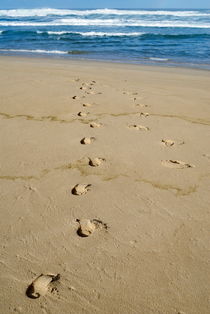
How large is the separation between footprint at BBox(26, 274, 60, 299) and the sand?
0.03ft

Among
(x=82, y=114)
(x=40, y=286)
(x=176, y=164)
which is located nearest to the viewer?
(x=40, y=286)

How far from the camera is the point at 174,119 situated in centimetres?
386

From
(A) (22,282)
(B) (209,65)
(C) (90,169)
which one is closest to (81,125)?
(C) (90,169)

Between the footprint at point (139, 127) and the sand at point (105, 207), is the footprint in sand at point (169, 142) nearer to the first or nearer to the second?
the sand at point (105, 207)

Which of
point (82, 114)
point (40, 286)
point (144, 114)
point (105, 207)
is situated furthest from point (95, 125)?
point (40, 286)

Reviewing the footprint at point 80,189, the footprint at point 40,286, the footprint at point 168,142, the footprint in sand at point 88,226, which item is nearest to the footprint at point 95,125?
the footprint at point 168,142

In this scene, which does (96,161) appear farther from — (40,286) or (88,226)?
(40,286)

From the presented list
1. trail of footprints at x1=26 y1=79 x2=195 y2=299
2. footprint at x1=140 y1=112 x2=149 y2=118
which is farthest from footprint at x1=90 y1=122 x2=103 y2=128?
footprint at x1=140 y1=112 x2=149 y2=118

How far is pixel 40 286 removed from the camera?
1.54 meters

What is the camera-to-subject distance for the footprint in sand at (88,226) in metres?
1.90

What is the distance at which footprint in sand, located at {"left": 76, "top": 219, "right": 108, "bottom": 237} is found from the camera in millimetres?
1901

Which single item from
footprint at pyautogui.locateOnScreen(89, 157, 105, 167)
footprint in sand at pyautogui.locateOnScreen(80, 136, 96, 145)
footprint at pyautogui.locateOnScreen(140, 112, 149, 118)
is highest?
footprint in sand at pyautogui.locateOnScreen(80, 136, 96, 145)

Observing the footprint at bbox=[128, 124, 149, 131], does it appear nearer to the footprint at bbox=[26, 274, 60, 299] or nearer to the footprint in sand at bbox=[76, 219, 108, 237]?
the footprint in sand at bbox=[76, 219, 108, 237]

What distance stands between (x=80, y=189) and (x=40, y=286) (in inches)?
36.5
